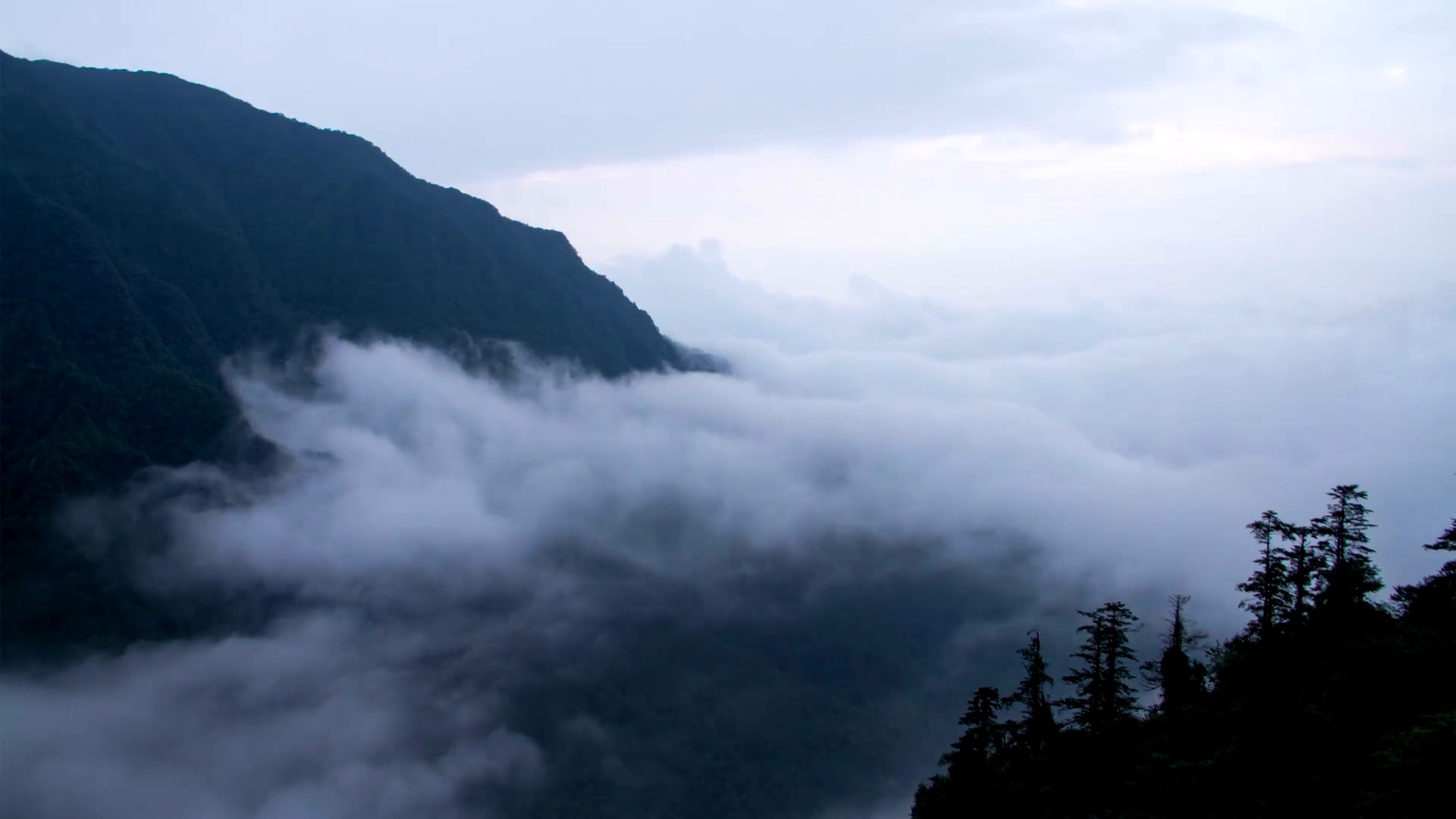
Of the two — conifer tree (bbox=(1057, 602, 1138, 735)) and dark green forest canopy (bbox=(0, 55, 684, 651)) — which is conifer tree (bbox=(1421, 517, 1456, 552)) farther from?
dark green forest canopy (bbox=(0, 55, 684, 651))

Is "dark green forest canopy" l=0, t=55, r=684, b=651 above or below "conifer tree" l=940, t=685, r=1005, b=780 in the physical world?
above

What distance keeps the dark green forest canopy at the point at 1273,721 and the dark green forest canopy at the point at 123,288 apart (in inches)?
5367

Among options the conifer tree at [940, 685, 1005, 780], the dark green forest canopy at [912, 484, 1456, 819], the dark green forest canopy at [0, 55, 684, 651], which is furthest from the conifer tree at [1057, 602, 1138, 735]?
the dark green forest canopy at [0, 55, 684, 651]

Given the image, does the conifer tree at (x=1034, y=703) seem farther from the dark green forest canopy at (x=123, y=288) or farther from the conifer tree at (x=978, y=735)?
the dark green forest canopy at (x=123, y=288)

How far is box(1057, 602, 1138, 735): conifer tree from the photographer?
1560 inches

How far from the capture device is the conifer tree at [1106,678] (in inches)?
1560

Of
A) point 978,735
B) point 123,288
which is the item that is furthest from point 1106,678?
point 123,288

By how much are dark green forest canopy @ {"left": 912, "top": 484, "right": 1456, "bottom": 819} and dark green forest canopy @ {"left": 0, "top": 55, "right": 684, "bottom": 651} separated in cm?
13633

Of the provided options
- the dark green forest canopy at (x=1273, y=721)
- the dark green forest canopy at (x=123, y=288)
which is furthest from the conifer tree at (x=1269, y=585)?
the dark green forest canopy at (x=123, y=288)

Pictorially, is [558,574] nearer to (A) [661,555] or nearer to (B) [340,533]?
(A) [661,555]

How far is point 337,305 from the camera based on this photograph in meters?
191

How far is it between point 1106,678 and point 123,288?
166m

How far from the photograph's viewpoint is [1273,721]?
38312mm

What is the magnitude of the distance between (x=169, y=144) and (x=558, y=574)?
119m
